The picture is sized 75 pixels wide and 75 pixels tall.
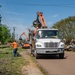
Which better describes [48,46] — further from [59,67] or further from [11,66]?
[11,66]

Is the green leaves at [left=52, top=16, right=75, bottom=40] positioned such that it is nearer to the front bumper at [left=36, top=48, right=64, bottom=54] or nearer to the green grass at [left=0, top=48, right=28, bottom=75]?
the front bumper at [left=36, top=48, right=64, bottom=54]

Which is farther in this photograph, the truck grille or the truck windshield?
the truck windshield

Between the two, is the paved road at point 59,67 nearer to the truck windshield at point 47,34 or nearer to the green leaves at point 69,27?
the truck windshield at point 47,34

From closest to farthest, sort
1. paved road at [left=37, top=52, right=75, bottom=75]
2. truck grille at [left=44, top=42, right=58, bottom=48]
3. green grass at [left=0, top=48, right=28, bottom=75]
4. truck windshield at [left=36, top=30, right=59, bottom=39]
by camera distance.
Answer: green grass at [left=0, top=48, right=28, bottom=75] < paved road at [left=37, top=52, right=75, bottom=75] < truck grille at [left=44, top=42, right=58, bottom=48] < truck windshield at [left=36, top=30, right=59, bottom=39]

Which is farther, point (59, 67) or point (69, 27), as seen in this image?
point (69, 27)

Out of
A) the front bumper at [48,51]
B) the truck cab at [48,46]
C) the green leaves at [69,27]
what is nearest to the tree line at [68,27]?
the green leaves at [69,27]

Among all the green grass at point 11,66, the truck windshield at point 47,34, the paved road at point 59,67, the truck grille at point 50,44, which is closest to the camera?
the green grass at point 11,66

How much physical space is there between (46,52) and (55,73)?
1077 cm

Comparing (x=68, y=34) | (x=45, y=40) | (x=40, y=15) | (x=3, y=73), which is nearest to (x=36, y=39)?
(x=45, y=40)

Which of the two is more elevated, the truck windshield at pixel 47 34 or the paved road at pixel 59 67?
the truck windshield at pixel 47 34

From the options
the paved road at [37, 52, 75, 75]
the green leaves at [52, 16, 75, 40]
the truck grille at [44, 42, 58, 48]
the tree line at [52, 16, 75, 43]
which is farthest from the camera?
the green leaves at [52, 16, 75, 40]

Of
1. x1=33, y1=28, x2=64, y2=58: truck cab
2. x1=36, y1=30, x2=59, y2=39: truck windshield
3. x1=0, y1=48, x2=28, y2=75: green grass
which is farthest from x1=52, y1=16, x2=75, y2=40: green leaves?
x1=0, y1=48, x2=28, y2=75: green grass

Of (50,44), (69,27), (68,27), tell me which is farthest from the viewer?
(68,27)

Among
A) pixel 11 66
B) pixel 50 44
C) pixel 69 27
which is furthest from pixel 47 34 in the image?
pixel 69 27
